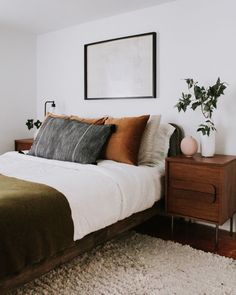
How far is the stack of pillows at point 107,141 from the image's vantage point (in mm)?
2871

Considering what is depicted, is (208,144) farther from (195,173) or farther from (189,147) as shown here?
(195,173)

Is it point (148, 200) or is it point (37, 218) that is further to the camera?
point (148, 200)

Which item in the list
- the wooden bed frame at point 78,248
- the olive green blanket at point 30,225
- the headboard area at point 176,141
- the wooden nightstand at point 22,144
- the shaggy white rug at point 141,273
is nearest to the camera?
the olive green blanket at point 30,225

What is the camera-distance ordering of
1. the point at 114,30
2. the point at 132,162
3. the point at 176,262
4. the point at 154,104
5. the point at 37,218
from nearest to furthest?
the point at 37,218, the point at 176,262, the point at 132,162, the point at 154,104, the point at 114,30

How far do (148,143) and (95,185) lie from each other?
95 centimetres


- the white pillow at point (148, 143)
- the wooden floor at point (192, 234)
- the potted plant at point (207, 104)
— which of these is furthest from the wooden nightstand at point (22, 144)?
the potted plant at point (207, 104)

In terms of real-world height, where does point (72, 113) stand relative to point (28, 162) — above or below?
above

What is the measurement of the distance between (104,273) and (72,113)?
7.81ft

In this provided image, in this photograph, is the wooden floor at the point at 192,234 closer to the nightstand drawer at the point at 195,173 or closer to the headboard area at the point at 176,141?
the nightstand drawer at the point at 195,173

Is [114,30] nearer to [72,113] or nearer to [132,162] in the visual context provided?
[72,113]

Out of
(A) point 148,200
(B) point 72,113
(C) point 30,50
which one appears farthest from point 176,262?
(C) point 30,50

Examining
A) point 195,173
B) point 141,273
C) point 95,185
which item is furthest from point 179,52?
point 141,273

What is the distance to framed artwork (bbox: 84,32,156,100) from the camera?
3377mm

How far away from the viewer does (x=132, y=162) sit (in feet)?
9.32
